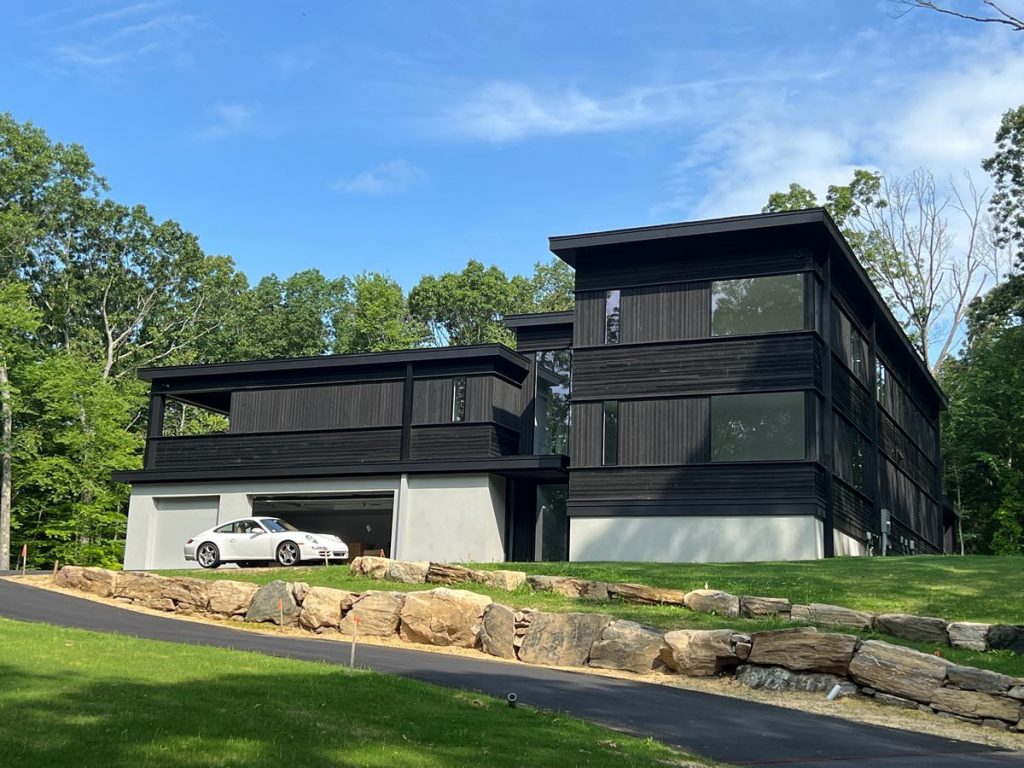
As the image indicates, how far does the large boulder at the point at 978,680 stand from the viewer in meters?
13.3

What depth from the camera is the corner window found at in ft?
90.9

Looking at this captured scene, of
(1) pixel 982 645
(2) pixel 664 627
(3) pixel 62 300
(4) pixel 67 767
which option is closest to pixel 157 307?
(3) pixel 62 300

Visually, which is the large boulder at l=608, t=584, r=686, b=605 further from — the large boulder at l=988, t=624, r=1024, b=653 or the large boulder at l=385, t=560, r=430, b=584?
the large boulder at l=988, t=624, r=1024, b=653

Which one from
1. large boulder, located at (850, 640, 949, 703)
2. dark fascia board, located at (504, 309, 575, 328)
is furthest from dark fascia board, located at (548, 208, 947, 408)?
large boulder, located at (850, 640, 949, 703)

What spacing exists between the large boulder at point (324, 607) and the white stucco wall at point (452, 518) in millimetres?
10157

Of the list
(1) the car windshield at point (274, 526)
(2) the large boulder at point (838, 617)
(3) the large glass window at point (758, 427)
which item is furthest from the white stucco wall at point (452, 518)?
(2) the large boulder at point (838, 617)

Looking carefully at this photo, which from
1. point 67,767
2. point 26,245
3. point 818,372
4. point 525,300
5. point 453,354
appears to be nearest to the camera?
point 67,767

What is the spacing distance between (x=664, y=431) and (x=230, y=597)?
441 inches

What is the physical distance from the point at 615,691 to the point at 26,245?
145 feet

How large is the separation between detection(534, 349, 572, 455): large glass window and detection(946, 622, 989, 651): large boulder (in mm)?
17197

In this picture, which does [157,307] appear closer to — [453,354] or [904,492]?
[453,354]

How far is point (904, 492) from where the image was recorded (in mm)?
36875

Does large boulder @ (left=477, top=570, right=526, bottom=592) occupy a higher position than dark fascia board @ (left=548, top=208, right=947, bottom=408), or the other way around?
dark fascia board @ (left=548, top=208, right=947, bottom=408)

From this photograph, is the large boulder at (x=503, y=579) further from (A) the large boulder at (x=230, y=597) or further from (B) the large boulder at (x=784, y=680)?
(B) the large boulder at (x=784, y=680)
